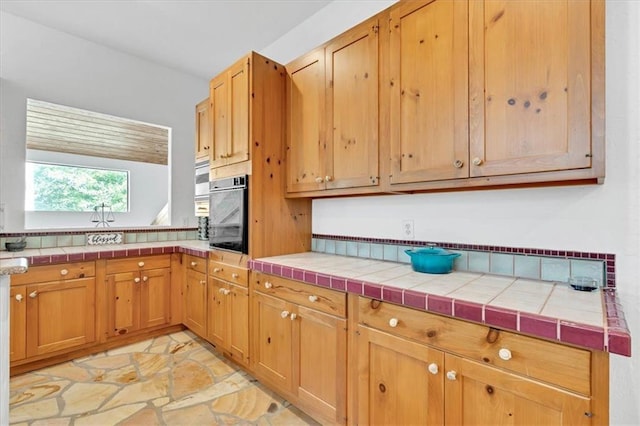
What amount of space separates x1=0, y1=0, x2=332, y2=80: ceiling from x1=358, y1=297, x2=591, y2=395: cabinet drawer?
247cm

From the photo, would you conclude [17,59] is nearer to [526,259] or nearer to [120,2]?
[120,2]

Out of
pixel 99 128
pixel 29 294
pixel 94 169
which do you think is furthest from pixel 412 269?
pixel 94 169

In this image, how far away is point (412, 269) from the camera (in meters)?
1.68

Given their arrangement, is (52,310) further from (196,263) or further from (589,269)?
(589,269)

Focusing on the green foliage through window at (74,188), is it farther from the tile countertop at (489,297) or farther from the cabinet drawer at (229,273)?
the tile countertop at (489,297)

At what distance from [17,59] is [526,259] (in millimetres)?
4162

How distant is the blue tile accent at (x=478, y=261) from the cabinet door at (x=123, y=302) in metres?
2.83

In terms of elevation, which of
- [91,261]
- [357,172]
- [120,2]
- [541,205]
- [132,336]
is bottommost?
[132,336]

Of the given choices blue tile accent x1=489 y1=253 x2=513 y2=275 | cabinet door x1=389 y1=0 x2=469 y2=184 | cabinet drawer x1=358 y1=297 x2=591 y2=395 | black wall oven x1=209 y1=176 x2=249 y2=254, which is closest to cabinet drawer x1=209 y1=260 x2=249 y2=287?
black wall oven x1=209 y1=176 x2=249 y2=254

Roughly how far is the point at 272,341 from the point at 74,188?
235 inches

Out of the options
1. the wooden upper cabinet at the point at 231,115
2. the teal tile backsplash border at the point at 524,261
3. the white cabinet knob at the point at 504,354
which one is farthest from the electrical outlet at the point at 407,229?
the wooden upper cabinet at the point at 231,115

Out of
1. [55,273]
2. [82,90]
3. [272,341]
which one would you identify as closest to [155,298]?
[55,273]

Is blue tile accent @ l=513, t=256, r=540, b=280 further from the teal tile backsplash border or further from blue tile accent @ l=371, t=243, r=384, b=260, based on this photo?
blue tile accent @ l=371, t=243, r=384, b=260

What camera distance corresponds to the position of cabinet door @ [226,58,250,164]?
2205 mm
